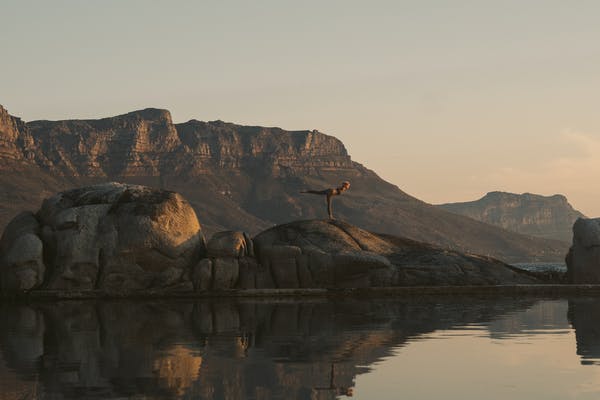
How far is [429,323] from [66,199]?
2088 cm

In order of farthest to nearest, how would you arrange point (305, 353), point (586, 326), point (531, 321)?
point (531, 321) → point (586, 326) → point (305, 353)

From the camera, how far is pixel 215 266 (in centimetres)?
3738

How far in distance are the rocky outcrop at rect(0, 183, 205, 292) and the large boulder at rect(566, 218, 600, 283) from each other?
16.7m

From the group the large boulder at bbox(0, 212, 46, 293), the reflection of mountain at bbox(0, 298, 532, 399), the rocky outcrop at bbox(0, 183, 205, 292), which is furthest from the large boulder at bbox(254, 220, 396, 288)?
the large boulder at bbox(0, 212, 46, 293)

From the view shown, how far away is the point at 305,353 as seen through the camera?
17.1 m

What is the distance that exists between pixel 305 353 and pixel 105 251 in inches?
832

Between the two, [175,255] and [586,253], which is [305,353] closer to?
[175,255]

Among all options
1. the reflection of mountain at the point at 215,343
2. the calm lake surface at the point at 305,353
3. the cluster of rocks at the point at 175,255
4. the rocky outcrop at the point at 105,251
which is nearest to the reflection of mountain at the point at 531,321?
the calm lake surface at the point at 305,353

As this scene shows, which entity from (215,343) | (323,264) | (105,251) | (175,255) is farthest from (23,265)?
(215,343)

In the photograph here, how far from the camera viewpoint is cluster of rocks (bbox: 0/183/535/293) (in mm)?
36656

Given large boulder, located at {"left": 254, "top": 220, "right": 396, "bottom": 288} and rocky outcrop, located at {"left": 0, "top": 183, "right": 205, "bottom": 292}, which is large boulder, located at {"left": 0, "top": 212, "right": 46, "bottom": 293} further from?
large boulder, located at {"left": 254, "top": 220, "right": 396, "bottom": 288}

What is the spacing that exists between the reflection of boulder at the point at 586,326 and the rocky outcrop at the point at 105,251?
15174 millimetres

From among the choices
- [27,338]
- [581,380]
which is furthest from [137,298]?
[581,380]

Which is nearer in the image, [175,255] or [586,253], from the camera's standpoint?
[175,255]
